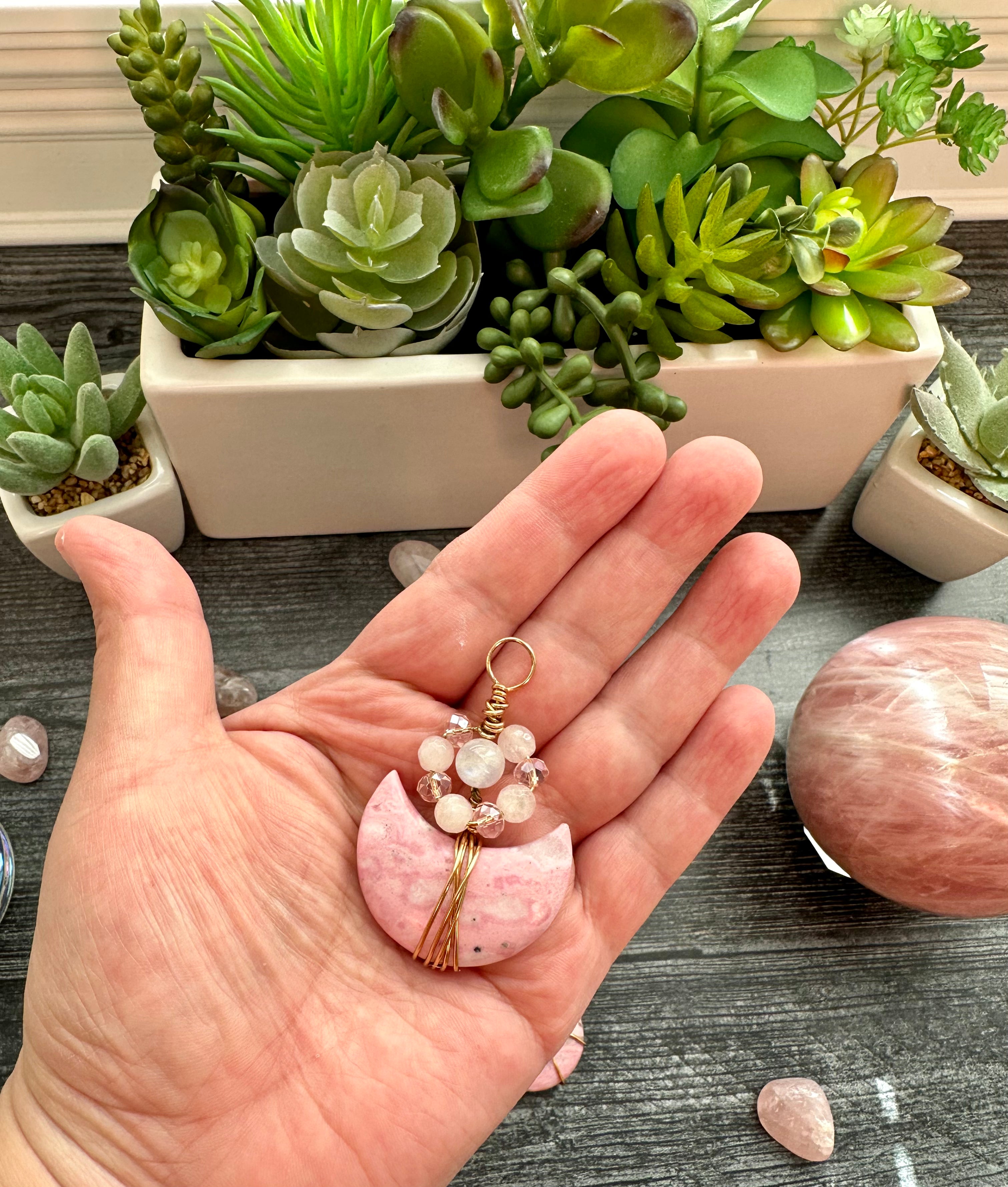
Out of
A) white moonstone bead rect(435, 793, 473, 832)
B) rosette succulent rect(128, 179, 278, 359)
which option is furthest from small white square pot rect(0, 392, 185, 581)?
white moonstone bead rect(435, 793, 473, 832)

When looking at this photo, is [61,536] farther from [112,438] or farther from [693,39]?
[693,39]

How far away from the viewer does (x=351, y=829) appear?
0.80 m

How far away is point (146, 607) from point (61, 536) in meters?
0.08

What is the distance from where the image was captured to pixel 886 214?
Answer: 0.88 m

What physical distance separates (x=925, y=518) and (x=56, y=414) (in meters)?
0.80

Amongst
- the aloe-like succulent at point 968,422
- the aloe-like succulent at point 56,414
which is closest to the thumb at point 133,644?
the aloe-like succulent at point 56,414

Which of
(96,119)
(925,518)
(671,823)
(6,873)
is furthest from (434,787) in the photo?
(96,119)

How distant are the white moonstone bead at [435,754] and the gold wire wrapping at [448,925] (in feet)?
0.24

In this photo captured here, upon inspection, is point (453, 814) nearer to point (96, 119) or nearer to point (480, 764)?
point (480, 764)

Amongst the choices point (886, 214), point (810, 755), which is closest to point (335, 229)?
point (886, 214)

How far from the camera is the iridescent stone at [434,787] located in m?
0.79

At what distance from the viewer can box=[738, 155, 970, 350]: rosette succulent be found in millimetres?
860

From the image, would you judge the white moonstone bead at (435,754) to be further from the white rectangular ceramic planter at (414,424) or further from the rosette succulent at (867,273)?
the rosette succulent at (867,273)

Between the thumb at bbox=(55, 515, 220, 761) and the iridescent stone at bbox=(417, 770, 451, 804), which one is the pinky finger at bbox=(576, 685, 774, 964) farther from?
the thumb at bbox=(55, 515, 220, 761)
